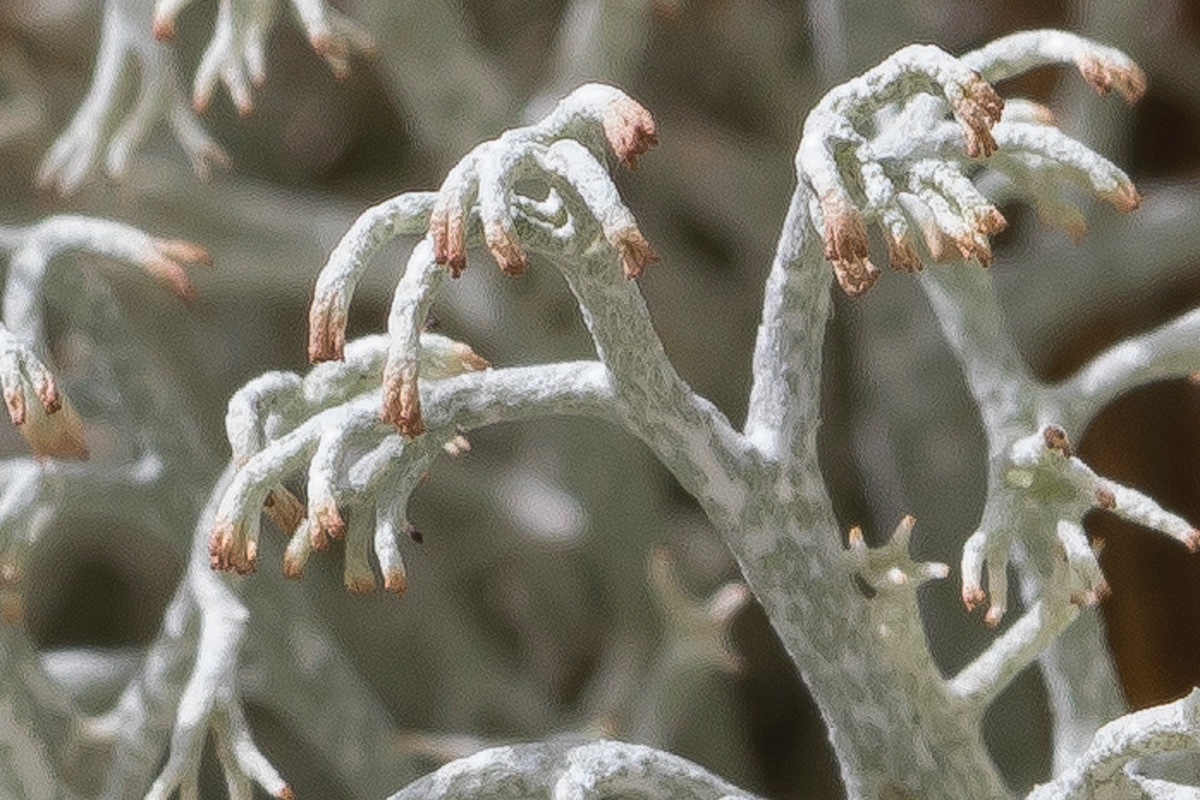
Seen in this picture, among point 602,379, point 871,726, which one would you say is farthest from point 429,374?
point 871,726

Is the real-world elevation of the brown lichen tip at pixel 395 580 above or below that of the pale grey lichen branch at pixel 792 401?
below

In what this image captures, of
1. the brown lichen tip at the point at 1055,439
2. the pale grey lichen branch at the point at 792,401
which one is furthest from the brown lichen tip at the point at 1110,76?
the brown lichen tip at the point at 1055,439

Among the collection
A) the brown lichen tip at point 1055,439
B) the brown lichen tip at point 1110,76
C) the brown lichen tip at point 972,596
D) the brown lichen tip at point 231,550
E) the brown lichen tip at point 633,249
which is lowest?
the brown lichen tip at point 231,550

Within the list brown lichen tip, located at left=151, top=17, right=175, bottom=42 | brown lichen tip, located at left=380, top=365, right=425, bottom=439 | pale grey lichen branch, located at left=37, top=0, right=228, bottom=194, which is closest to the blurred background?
pale grey lichen branch, located at left=37, top=0, right=228, bottom=194

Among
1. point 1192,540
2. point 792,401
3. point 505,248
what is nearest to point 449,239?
point 505,248

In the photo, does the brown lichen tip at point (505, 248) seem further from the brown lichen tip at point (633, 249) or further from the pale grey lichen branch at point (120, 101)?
the pale grey lichen branch at point (120, 101)

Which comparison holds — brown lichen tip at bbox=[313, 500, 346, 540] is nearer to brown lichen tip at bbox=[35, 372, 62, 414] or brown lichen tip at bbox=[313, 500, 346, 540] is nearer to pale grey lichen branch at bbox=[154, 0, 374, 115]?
brown lichen tip at bbox=[35, 372, 62, 414]
